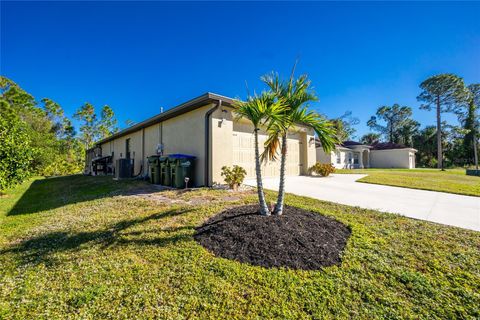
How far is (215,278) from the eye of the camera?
7.63ft

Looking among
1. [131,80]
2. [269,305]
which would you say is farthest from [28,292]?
[131,80]

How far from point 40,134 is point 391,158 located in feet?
138

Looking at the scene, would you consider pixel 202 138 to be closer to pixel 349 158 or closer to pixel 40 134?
pixel 40 134

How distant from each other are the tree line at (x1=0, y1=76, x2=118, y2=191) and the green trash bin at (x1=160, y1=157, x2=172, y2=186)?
191 inches

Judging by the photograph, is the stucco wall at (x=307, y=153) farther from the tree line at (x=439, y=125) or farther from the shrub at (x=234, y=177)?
the tree line at (x=439, y=125)

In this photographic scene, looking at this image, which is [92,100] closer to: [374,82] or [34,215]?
[34,215]

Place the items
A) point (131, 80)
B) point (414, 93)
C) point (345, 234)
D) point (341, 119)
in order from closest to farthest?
point (345, 234), point (131, 80), point (414, 93), point (341, 119)

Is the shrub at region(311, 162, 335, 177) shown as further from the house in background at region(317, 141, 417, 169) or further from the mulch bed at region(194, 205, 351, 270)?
the house in background at region(317, 141, 417, 169)

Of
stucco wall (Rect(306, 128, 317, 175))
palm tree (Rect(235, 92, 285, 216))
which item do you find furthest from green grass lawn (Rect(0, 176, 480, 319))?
stucco wall (Rect(306, 128, 317, 175))

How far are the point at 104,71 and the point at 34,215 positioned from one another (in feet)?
50.2

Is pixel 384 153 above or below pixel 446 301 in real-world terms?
above

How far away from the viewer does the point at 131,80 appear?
18.2 m

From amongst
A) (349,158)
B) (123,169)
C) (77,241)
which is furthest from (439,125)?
(77,241)

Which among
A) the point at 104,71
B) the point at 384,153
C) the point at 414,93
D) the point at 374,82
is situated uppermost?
the point at 414,93
